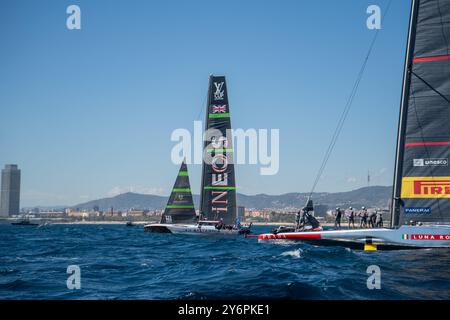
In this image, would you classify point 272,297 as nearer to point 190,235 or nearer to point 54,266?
point 54,266

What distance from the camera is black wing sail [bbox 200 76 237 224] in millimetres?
48875

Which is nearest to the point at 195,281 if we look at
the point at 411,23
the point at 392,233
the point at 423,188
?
the point at 392,233

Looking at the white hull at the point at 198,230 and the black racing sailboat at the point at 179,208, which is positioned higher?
the black racing sailboat at the point at 179,208

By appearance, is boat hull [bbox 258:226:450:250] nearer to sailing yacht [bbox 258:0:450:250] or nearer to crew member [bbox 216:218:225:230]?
sailing yacht [bbox 258:0:450:250]

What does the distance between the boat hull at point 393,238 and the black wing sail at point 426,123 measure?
0.99m

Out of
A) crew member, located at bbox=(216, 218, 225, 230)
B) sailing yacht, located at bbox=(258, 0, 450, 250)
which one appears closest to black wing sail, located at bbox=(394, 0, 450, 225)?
sailing yacht, located at bbox=(258, 0, 450, 250)

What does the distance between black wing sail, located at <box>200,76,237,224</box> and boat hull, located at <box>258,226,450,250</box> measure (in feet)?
76.6

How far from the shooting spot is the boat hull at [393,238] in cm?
2411

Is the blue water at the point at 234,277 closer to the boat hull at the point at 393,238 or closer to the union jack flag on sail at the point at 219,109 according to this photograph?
the boat hull at the point at 393,238

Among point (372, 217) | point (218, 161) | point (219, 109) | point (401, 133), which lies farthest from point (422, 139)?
point (219, 109)

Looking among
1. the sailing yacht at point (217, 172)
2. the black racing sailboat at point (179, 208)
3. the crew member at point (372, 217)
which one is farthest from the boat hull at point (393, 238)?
the black racing sailboat at point (179, 208)

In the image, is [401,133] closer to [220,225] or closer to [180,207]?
A: [220,225]
